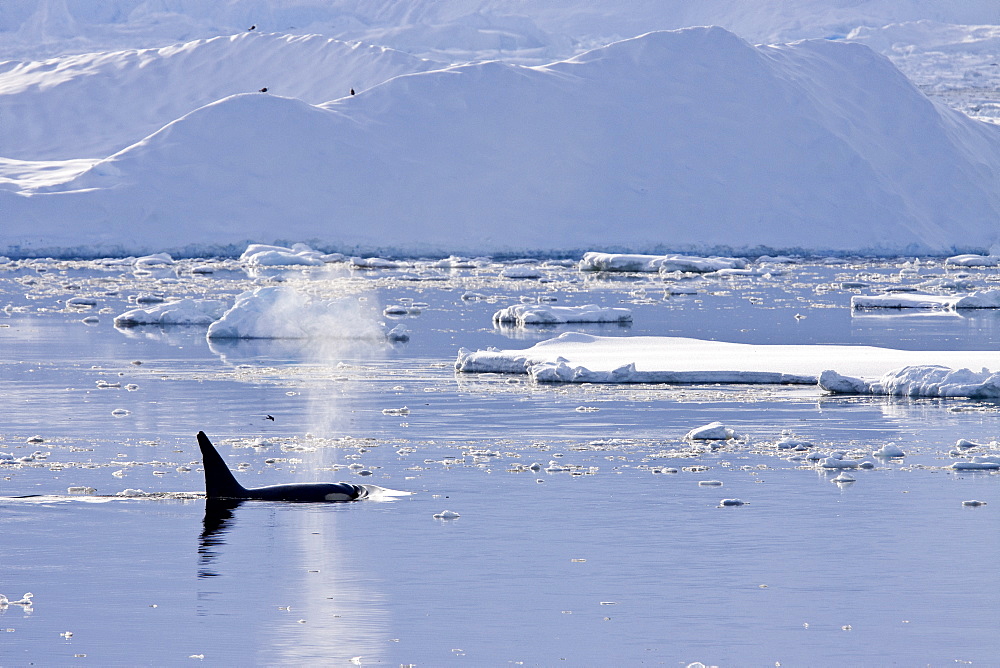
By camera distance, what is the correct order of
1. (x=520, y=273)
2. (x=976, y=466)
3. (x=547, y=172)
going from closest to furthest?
(x=976, y=466)
(x=520, y=273)
(x=547, y=172)

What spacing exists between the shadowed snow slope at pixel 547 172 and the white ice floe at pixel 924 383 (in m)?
38.8

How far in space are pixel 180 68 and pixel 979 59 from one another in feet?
191

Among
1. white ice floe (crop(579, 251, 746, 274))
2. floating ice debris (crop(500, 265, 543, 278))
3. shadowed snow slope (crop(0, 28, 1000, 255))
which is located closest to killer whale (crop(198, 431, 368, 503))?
floating ice debris (crop(500, 265, 543, 278))

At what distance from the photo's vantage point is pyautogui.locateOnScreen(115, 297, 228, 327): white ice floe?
2619cm

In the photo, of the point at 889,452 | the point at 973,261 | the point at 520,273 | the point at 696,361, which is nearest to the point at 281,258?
the point at 520,273

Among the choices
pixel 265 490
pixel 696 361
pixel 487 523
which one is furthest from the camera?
pixel 696 361

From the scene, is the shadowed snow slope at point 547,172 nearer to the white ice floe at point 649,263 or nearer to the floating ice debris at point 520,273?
the white ice floe at point 649,263

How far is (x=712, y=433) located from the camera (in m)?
12.2

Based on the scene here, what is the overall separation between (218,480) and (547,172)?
4812 cm

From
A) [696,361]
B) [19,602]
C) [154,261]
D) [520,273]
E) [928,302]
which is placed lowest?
[19,602]

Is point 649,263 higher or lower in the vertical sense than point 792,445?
higher

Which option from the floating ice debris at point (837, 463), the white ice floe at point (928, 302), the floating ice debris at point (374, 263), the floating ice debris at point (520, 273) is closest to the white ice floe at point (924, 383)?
the floating ice debris at point (837, 463)

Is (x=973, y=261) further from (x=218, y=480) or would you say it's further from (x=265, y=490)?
(x=218, y=480)

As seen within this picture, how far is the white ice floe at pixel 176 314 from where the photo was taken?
85.9ft
